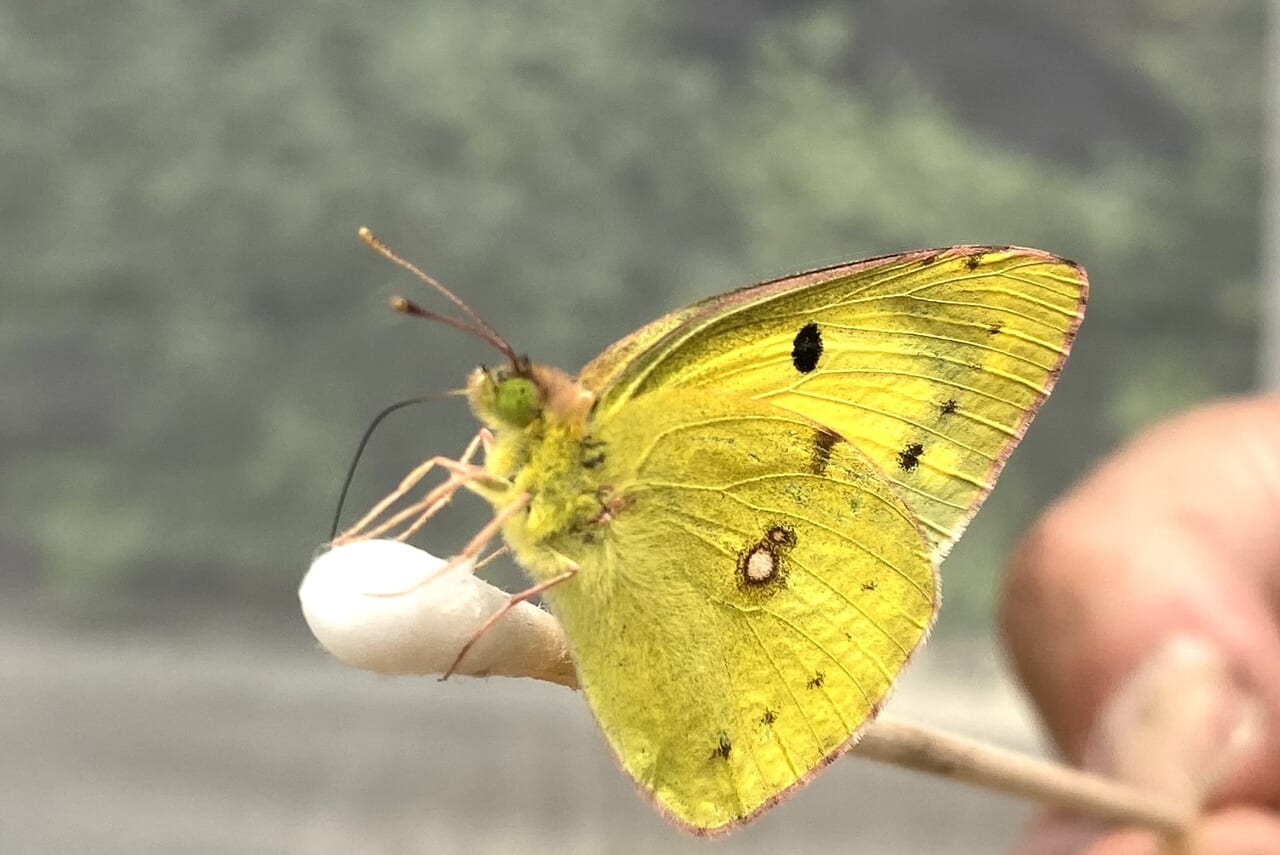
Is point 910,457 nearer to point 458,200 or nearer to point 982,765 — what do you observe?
point 982,765

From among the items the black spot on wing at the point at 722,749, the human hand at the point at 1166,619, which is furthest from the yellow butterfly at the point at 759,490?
the human hand at the point at 1166,619

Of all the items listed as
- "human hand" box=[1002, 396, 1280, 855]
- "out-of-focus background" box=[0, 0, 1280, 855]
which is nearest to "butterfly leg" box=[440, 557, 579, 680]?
"human hand" box=[1002, 396, 1280, 855]

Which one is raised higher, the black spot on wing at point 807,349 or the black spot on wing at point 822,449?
the black spot on wing at point 807,349

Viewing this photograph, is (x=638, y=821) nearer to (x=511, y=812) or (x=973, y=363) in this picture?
(x=511, y=812)

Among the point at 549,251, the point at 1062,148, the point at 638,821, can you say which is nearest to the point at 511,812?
the point at 638,821

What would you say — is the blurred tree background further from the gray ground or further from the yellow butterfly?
the yellow butterfly

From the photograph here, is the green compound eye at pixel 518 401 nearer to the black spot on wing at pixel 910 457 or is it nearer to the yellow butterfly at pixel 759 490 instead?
the yellow butterfly at pixel 759 490
